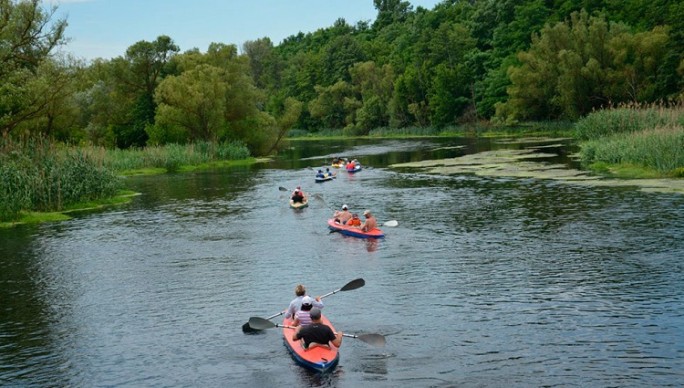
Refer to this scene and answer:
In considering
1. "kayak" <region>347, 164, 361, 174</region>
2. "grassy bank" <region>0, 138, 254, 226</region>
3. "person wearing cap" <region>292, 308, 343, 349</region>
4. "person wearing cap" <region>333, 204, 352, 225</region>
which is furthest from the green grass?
"person wearing cap" <region>292, 308, 343, 349</region>

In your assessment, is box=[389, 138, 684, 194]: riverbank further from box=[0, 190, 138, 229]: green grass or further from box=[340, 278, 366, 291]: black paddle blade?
box=[0, 190, 138, 229]: green grass

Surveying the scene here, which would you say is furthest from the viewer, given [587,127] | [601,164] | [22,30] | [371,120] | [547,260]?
[371,120]

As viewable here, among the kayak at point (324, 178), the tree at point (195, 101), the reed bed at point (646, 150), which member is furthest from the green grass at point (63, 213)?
the reed bed at point (646, 150)

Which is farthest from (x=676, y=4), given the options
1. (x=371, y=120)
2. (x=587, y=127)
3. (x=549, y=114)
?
(x=371, y=120)

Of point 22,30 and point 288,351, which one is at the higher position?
point 22,30

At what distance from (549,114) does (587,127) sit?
55478 mm

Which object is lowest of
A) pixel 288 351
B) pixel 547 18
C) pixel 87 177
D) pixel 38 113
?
pixel 288 351

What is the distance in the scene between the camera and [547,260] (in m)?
28.1

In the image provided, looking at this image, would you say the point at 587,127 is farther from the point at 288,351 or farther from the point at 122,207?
the point at 288,351

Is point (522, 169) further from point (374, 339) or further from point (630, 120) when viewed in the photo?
point (374, 339)

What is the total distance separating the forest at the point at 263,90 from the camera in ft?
168

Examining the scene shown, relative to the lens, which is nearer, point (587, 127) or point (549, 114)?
point (587, 127)

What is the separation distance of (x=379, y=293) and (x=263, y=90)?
325 feet

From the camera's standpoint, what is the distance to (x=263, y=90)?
120 m
